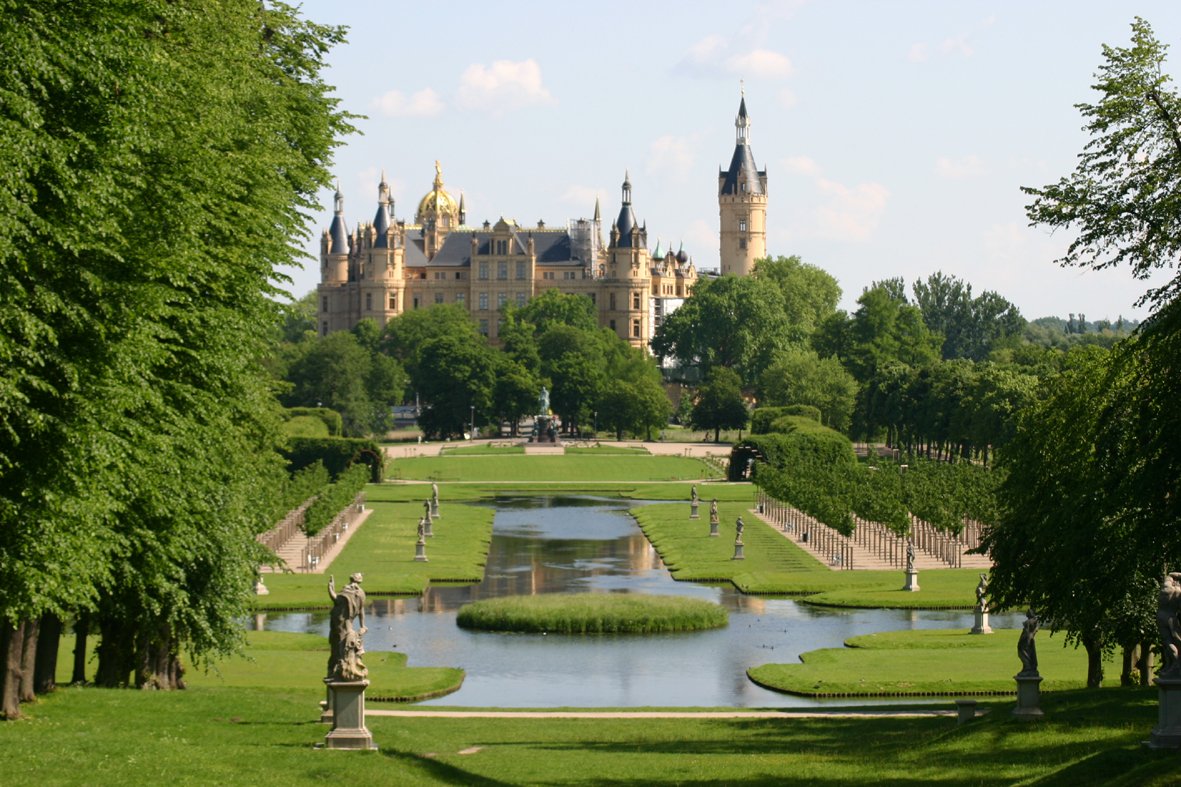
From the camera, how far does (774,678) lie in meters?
38.5

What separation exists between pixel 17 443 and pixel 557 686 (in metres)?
19.7

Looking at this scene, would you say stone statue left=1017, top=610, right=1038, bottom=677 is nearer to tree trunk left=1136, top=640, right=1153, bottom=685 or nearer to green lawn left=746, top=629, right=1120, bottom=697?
tree trunk left=1136, top=640, right=1153, bottom=685

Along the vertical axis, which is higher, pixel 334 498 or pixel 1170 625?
pixel 334 498

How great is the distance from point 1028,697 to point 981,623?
1771cm

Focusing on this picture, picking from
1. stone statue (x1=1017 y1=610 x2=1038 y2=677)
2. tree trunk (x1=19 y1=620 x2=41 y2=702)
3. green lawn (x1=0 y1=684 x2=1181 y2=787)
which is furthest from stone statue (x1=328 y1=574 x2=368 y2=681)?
stone statue (x1=1017 y1=610 x2=1038 y2=677)

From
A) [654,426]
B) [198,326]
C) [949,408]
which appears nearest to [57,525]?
[198,326]

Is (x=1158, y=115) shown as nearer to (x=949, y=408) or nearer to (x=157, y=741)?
(x=157, y=741)

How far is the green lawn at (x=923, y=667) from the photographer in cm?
3603

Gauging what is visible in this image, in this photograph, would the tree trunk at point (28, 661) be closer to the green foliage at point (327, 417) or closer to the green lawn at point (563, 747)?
the green lawn at point (563, 747)

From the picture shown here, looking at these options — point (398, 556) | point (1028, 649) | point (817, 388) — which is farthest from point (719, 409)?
point (1028, 649)

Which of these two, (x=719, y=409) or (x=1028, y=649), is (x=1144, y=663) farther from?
→ (x=719, y=409)

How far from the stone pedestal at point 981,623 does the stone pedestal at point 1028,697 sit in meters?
17.2

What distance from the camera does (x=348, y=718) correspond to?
82.3 ft

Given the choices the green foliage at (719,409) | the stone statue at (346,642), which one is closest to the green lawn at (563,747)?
the stone statue at (346,642)
